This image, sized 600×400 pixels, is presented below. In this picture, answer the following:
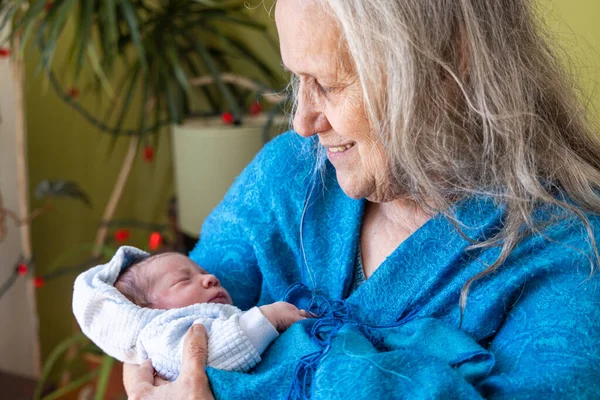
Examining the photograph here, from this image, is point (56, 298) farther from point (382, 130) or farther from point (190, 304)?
point (382, 130)

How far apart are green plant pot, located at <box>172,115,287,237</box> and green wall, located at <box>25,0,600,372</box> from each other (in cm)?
40

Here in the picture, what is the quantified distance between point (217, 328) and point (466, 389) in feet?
1.43

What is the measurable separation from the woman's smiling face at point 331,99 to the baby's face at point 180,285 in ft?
1.13

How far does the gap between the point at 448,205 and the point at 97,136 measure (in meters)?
2.29

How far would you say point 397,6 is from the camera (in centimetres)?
106

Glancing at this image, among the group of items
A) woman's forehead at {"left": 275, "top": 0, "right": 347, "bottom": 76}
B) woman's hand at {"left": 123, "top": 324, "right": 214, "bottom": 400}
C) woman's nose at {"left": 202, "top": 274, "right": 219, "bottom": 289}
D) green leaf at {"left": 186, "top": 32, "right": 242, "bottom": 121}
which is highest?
woman's forehead at {"left": 275, "top": 0, "right": 347, "bottom": 76}

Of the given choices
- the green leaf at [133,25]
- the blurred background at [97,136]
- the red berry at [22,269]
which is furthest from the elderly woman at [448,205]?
the red berry at [22,269]

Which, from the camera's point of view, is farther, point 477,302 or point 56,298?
point 56,298

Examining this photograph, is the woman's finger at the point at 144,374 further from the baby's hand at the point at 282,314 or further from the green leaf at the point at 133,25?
the green leaf at the point at 133,25

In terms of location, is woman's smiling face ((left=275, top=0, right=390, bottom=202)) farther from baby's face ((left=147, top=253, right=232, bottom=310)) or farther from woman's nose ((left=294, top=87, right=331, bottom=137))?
baby's face ((left=147, top=253, right=232, bottom=310))

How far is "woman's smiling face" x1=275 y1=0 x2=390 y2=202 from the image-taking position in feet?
3.69

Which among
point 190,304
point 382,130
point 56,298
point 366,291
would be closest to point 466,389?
point 366,291

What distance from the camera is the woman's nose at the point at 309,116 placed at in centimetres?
121

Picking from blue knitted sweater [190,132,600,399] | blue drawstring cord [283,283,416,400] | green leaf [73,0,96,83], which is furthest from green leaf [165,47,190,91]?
blue drawstring cord [283,283,416,400]
